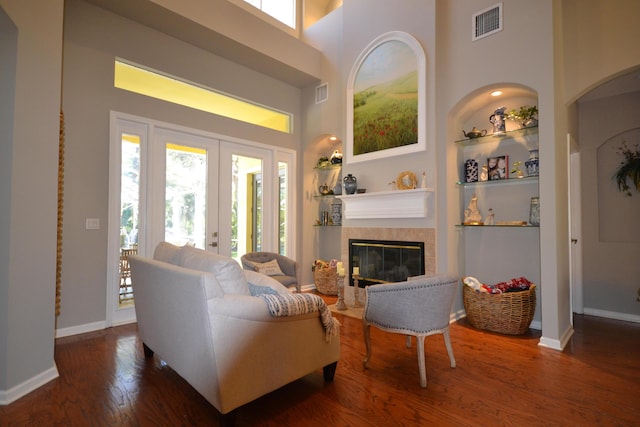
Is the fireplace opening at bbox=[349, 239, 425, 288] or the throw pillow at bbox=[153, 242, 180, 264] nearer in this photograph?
the throw pillow at bbox=[153, 242, 180, 264]

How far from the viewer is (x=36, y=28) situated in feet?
7.80

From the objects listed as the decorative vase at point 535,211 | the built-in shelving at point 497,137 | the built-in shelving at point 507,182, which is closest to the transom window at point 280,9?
the built-in shelving at point 497,137

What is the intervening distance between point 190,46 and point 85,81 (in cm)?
151

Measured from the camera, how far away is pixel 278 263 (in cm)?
485

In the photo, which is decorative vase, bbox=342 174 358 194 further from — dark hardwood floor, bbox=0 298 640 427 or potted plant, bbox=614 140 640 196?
potted plant, bbox=614 140 640 196

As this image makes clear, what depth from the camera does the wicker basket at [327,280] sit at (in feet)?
18.1

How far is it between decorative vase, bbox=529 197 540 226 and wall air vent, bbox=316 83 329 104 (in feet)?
11.7

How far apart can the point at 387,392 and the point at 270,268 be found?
267 cm

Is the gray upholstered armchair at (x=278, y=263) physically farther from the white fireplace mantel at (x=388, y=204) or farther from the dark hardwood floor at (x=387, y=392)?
the dark hardwood floor at (x=387, y=392)

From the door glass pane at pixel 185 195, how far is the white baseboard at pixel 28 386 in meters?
2.07

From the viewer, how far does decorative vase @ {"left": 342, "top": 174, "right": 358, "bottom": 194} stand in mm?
4859

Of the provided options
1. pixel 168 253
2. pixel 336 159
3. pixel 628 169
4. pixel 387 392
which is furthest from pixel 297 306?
pixel 628 169

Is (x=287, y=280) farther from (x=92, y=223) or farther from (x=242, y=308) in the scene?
(x=242, y=308)

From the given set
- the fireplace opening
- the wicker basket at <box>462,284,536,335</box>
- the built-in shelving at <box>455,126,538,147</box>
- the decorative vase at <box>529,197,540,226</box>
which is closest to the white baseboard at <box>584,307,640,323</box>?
the wicker basket at <box>462,284,536,335</box>
